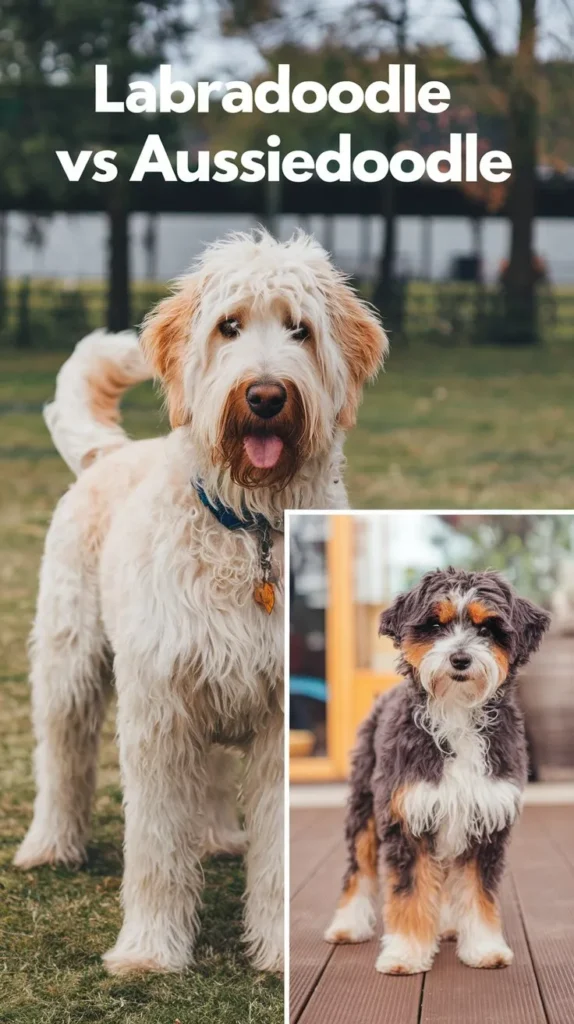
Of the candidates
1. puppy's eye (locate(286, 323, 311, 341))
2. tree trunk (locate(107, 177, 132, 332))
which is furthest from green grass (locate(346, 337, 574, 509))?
puppy's eye (locate(286, 323, 311, 341))

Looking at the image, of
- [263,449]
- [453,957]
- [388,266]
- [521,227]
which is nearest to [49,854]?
[453,957]

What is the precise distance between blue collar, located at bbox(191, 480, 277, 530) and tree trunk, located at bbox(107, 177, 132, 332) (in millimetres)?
6687

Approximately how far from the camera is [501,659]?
282cm

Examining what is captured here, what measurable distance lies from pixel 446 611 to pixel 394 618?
0.45 feet

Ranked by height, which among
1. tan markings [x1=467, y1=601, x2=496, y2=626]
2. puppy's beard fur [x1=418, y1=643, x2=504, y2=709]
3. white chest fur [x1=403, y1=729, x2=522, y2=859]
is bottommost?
white chest fur [x1=403, y1=729, x2=522, y2=859]

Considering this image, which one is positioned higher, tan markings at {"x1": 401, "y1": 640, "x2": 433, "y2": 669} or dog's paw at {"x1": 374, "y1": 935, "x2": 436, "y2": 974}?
tan markings at {"x1": 401, "y1": 640, "x2": 433, "y2": 669}

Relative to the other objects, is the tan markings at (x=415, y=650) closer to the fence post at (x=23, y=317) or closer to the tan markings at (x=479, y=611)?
the tan markings at (x=479, y=611)

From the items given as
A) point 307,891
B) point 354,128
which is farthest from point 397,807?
point 354,128

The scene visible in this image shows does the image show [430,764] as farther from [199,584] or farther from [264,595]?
[199,584]

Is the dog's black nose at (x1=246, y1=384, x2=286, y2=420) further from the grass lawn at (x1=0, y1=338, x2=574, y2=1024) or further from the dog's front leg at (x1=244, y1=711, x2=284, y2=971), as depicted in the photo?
the grass lawn at (x1=0, y1=338, x2=574, y2=1024)

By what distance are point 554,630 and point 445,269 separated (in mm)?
9127

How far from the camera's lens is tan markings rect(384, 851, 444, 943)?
9.38 ft

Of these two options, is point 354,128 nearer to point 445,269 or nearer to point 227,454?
point 227,454

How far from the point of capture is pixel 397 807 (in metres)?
2.88
